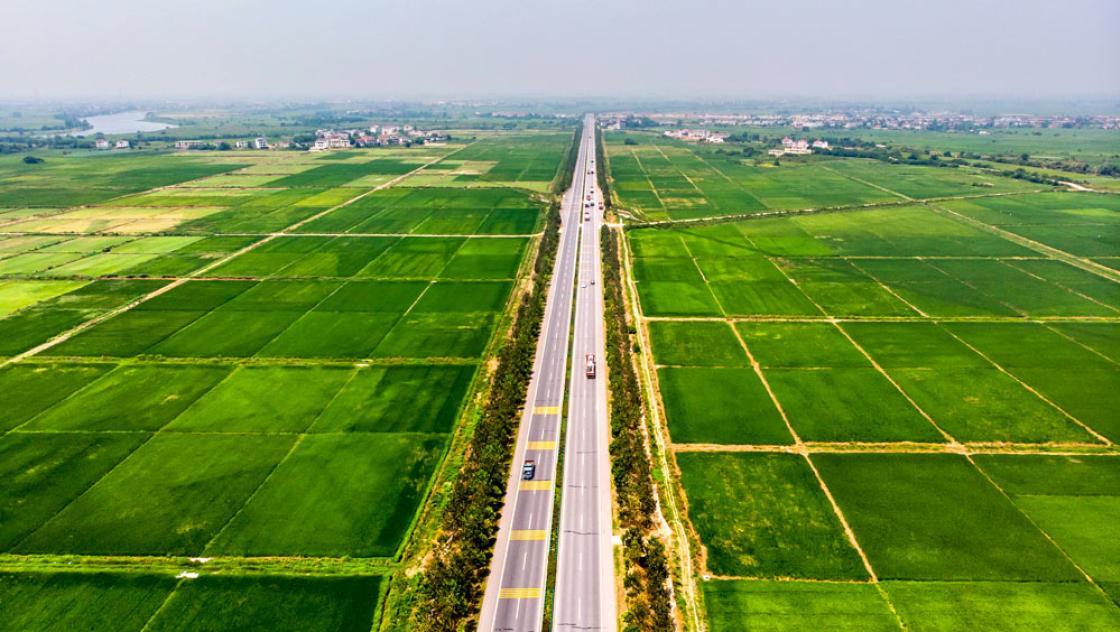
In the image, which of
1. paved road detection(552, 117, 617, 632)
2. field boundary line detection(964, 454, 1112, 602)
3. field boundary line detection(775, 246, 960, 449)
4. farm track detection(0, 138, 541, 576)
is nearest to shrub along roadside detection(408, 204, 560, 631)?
farm track detection(0, 138, 541, 576)

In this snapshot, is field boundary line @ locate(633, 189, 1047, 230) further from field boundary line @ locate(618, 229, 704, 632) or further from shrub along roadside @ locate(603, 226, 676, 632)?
shrub along roadside @ locate(603, 226, 676, 632)

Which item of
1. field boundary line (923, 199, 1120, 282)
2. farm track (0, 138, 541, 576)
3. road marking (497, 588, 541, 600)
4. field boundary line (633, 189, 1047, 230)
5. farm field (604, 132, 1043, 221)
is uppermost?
farm field (604, 132, 1043, 221)

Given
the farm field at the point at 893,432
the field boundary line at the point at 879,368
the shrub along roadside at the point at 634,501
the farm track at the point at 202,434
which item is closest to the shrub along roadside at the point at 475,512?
the farm track at the point at 202,434

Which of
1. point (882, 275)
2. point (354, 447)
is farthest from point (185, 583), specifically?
point (882, 275)

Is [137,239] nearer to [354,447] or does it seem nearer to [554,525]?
[354,447]

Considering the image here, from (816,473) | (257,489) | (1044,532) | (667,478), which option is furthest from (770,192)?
(257,489)

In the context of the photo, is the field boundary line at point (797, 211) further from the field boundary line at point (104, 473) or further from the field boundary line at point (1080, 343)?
the field boundary line at point (104, 473)

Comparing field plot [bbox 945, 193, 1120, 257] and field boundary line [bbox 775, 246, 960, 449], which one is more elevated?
field plot [bbox 945, 193, 1120, 257]
